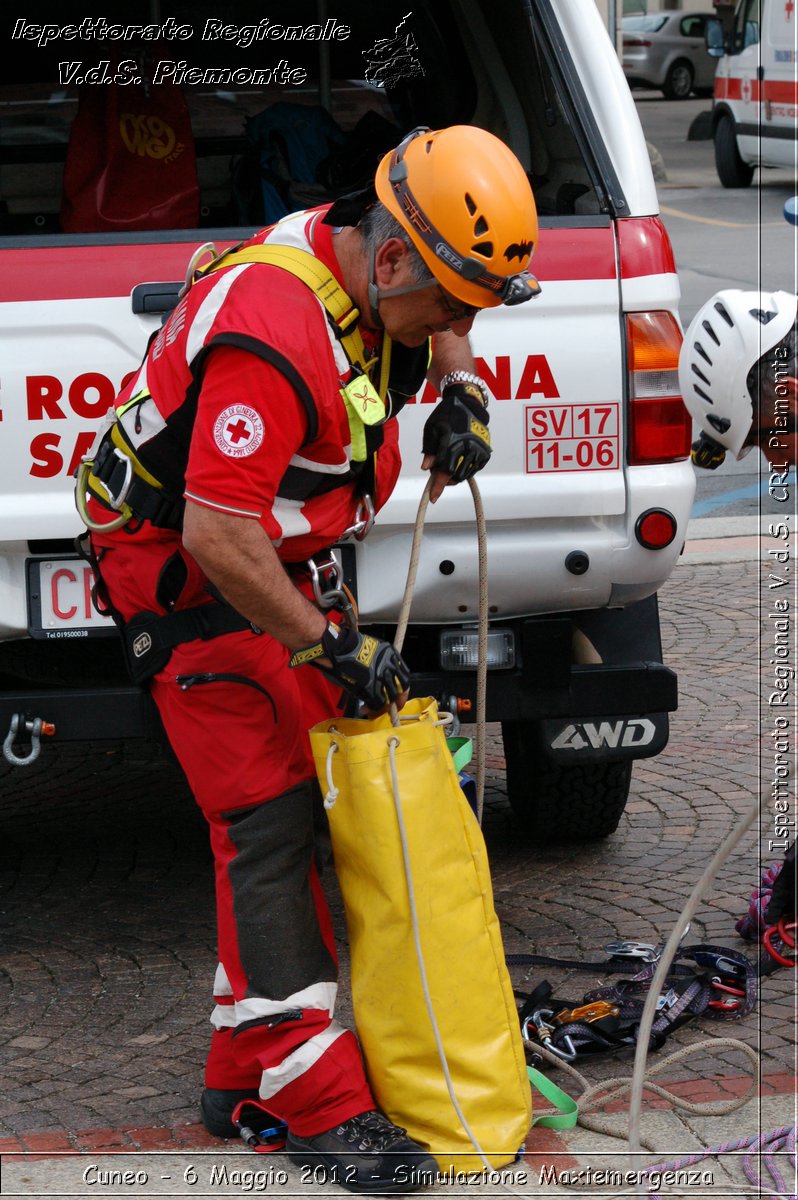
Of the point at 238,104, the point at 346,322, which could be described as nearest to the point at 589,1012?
the point at 346,322

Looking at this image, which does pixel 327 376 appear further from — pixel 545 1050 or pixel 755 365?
pixel 545 1050

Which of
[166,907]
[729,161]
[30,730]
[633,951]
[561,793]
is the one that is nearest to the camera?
[30,730]

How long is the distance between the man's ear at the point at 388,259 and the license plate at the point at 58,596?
1.10 meters

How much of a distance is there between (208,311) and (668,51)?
29.1 metres

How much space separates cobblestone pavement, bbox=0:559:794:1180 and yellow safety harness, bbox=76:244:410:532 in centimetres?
113

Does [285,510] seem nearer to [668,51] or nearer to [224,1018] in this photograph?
[224,1018]

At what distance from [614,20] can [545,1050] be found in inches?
566

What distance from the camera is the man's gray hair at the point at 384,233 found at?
2.91 metres

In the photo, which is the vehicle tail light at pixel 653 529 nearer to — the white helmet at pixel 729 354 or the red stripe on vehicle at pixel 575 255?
the red stripe on vehicle at pixel 575 255

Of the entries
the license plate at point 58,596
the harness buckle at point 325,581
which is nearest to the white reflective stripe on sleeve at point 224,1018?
the harness buckle at point 325,581

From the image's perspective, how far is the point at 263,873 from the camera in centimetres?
316

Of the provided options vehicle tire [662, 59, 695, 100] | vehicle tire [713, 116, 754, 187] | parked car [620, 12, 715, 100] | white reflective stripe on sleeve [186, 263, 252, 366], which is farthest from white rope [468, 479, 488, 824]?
vehicle tire [662, 59, 695, 100]

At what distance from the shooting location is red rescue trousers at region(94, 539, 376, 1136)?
312cm

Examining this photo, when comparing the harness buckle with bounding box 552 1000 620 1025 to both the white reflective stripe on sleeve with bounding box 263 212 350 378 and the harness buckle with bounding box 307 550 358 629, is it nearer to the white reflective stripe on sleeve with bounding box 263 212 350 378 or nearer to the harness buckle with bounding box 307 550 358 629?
the harness buckle with bounding box 307 550 358 629
